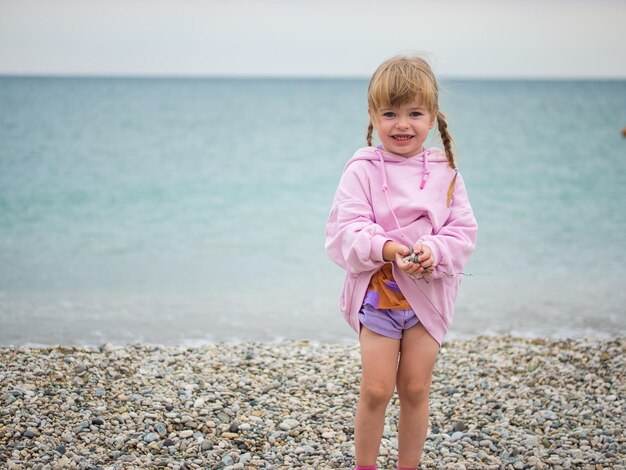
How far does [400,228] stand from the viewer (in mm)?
3344

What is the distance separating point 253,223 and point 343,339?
6.81m

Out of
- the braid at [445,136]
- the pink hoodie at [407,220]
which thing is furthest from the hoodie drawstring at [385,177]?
the braid at [445,136]

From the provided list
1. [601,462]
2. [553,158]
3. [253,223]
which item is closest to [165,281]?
[253,223]

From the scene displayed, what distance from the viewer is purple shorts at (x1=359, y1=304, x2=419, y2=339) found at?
337 centimetres

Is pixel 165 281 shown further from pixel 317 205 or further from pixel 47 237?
pixel 317 205

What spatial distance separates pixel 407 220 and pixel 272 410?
1984mm

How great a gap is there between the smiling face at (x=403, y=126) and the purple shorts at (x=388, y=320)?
2.42 feet

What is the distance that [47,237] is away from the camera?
12.3m

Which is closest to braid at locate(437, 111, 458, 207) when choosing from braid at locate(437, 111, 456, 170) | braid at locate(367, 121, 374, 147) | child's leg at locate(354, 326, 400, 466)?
braid at locate(437, 111, 456, 170)

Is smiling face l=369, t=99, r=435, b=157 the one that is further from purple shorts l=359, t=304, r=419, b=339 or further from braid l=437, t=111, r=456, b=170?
purple shorts l=359, t=304, r=419, b=339

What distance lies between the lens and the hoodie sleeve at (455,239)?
3.25 metres

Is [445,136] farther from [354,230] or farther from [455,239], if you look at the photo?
Answer: [354,230]

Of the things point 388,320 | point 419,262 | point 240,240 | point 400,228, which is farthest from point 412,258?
point 240,240

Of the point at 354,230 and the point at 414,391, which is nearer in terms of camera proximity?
the point at 354,230
